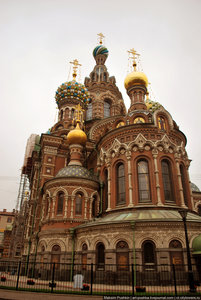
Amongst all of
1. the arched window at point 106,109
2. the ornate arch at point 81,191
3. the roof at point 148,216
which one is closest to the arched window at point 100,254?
the roof at point 148,216

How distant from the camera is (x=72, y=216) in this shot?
1859cm

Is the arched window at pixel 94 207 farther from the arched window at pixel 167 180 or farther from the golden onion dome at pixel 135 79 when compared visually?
the golden onion dome at pixel 135 79

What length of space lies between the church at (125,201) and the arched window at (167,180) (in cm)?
7

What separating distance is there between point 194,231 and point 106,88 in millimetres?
26535

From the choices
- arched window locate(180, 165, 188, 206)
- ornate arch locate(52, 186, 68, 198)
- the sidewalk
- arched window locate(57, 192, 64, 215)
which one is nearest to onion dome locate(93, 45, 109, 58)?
arched window locate(180, 165, 188, 206)

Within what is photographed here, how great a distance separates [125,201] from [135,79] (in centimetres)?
1294

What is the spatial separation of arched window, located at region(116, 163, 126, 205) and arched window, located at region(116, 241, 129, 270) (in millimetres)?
3865

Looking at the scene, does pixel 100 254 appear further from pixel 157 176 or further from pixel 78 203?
pixel 157 176

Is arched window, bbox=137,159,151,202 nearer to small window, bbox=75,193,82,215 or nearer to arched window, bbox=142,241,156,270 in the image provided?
A: arched window, bbox=142,241,156,270

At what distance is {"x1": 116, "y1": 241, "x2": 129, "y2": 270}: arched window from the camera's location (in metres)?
13.7

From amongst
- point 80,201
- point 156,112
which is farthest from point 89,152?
point 156,112

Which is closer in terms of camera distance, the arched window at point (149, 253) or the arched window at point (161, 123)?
the arched window at point (149, 253)

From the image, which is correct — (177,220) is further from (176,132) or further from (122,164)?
(176,132)

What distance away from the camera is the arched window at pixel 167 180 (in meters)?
17.2
